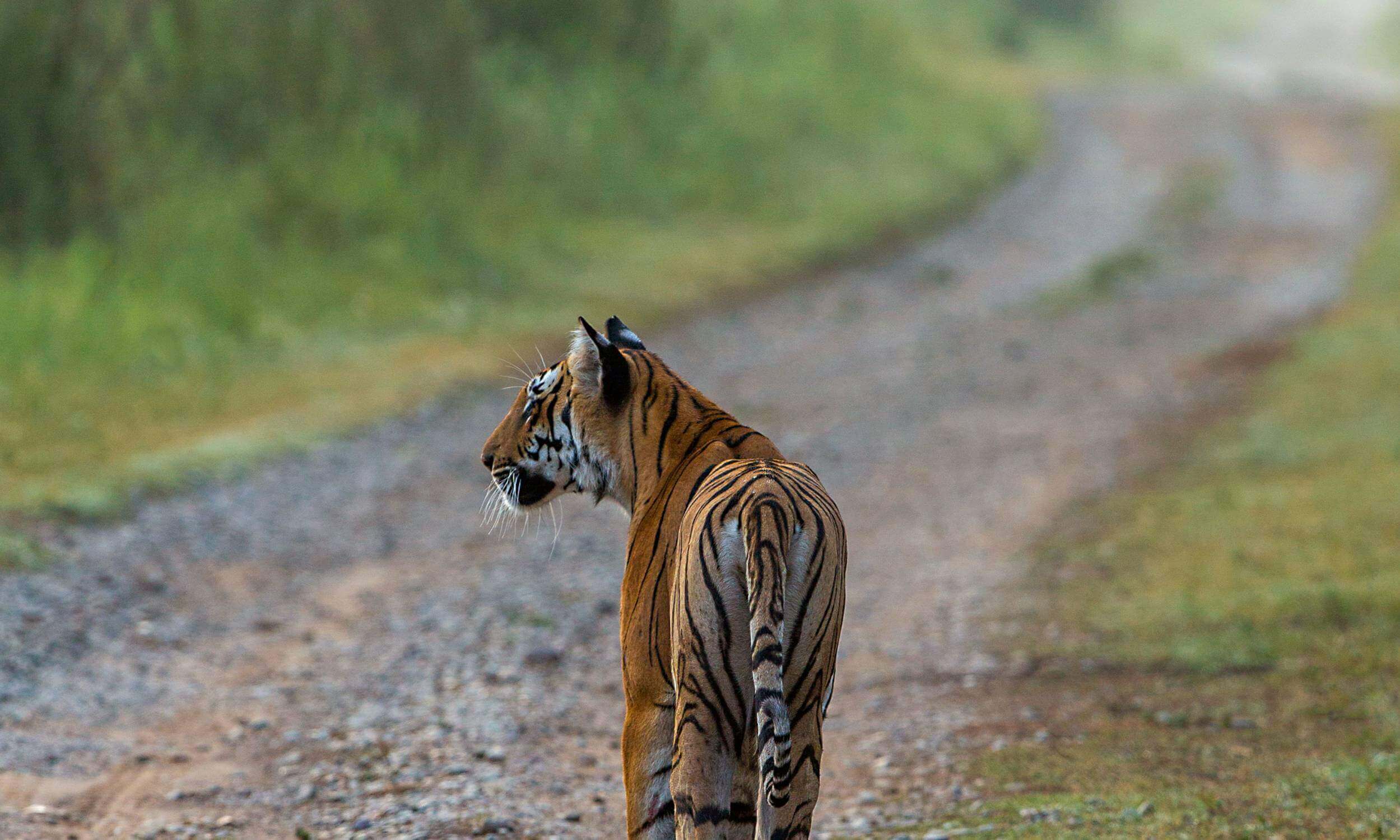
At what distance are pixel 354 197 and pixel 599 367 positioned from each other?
11.4 metres

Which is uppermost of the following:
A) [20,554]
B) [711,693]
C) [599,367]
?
[20,554]

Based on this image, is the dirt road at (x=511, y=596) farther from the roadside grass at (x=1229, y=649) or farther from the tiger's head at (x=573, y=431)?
the tiger's head at (x=573, y=431)

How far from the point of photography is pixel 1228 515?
30.8 feet

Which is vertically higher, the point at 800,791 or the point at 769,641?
the point at 769,641

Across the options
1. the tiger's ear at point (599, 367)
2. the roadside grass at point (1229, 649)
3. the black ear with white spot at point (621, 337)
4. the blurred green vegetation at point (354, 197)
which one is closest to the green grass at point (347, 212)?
the blurred green vegetation at point (354, 197)

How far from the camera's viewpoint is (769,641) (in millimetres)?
3592

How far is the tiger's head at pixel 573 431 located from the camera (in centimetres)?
464

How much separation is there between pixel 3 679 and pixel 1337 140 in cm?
2617

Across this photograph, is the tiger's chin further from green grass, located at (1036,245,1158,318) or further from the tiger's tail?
green grass, located at (1036,245,1158,318)

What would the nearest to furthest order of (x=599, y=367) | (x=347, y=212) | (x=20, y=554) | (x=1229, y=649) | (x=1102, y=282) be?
(x=599, y=367) → (x=1229, y=649) → (x=20, y=554) → (x=347, y=212) → (x=1102, y=282)

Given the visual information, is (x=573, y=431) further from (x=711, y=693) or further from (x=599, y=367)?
(x=711, y=693)

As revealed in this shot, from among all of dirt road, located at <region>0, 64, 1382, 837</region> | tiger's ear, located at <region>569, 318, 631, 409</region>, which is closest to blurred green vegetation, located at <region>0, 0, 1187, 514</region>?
dirt road, located at <region>0, 64, 1382, 837</region>

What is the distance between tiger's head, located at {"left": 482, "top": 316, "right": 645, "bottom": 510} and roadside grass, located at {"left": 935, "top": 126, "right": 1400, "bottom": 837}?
1.87m

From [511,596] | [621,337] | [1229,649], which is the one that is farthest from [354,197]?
[621,337]
